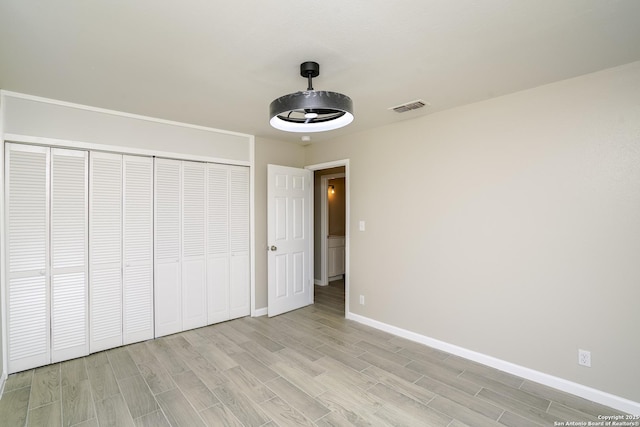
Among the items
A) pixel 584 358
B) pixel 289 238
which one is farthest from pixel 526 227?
pixel 289 238

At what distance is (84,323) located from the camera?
9.86ft

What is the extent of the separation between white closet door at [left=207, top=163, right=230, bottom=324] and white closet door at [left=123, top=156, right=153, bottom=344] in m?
0.67

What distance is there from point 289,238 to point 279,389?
87.7 inches

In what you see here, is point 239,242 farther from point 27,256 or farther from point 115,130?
point 27,256

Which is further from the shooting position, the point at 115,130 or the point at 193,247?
the point at 193,247

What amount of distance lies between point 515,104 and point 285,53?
2.06 m

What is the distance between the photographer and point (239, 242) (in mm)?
4133

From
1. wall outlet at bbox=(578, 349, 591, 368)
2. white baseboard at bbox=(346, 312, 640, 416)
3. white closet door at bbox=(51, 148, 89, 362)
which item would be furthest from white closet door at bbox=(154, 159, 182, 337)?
wall outlet at bbox=(578, 349, 591, 368)

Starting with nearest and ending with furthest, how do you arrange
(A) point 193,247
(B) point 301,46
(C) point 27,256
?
(B) point 301,46
(C) point 27,256
(A) point 193,247

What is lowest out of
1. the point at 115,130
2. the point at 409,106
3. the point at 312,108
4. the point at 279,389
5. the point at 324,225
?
the point at 279,389

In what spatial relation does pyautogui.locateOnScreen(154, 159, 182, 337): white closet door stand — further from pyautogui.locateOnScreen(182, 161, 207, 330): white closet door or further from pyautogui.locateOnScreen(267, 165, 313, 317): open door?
pyautogui.locateOnScreen(267, 165, 313, 317): open door

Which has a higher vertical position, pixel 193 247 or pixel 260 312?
pixel 193 247

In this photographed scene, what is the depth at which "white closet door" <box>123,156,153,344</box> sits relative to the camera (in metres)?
3.26

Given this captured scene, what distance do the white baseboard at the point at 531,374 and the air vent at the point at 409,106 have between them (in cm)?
244
